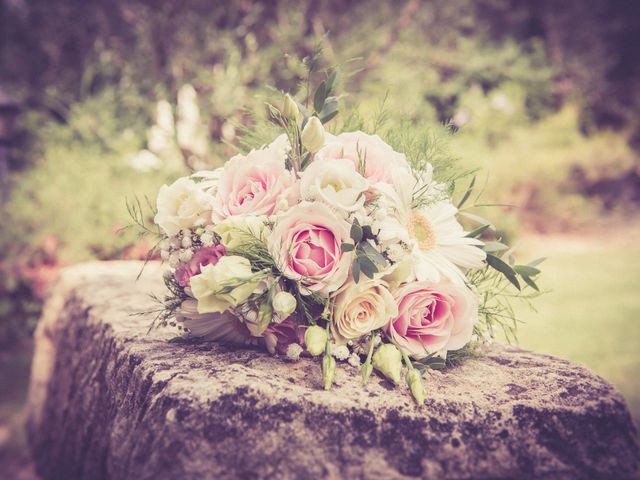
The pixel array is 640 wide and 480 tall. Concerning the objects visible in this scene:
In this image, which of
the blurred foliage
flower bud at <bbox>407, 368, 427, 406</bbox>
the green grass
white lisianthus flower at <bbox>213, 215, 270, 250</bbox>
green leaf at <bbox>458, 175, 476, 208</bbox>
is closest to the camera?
flower bud at <bbox>407, 368, 427, 406</bbox>

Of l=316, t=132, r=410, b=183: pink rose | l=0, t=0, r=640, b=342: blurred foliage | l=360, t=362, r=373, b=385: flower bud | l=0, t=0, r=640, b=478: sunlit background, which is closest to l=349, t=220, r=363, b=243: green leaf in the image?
l=316, t=132, r=410, b=183: pink rose

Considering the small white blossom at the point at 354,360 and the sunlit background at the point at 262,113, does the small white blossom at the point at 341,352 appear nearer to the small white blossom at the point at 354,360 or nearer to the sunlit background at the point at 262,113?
the small white blossom at the point at 354,360

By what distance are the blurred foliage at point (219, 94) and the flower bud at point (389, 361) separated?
8.74 feet

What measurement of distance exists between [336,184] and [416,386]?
0.57 m

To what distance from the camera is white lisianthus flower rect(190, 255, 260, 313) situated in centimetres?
130

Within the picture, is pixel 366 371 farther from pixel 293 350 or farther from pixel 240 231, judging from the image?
pixel 240 231

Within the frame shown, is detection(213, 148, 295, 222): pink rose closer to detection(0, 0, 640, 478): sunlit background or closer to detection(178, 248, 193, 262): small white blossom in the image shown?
detection(178, 248, 193, 262): small white blossom

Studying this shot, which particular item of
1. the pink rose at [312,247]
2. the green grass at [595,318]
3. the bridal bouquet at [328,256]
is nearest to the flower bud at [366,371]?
the bridal bouquet at [328,256]

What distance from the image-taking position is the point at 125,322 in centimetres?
194

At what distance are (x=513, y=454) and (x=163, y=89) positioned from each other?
6.34m

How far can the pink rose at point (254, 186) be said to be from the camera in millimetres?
1456

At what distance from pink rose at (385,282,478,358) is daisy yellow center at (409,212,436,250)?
138 millimetres

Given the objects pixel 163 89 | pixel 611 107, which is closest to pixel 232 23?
pixel 163 89

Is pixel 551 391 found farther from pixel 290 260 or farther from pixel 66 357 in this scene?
pixel 66 357
